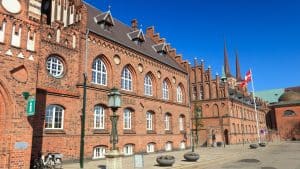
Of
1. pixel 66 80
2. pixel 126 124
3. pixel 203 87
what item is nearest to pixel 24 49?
pixel 66 80

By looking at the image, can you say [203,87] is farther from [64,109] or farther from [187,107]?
[64,109]

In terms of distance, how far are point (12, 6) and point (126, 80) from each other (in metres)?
14.4

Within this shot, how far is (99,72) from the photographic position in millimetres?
23859

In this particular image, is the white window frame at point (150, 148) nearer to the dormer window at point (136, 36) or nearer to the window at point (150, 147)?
the window at point (150, 147)

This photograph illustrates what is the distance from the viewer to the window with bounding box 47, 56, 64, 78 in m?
19.6

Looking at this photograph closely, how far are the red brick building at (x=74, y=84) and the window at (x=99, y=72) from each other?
89mm

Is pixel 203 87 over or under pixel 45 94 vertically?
over

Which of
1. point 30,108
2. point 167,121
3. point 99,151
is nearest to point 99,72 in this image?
point 99,151

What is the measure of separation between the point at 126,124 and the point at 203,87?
2616 centimetres

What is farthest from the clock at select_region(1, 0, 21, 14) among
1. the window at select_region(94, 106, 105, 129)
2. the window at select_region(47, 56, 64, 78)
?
the window at select_region(94, 106, 105, 129)

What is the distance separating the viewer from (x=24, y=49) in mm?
14141

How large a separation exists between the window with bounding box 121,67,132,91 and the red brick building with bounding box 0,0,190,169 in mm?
102

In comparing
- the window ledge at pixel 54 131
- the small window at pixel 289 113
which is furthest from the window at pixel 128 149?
the small window at pixel 289 113

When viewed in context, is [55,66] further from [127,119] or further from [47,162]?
[127,119]
